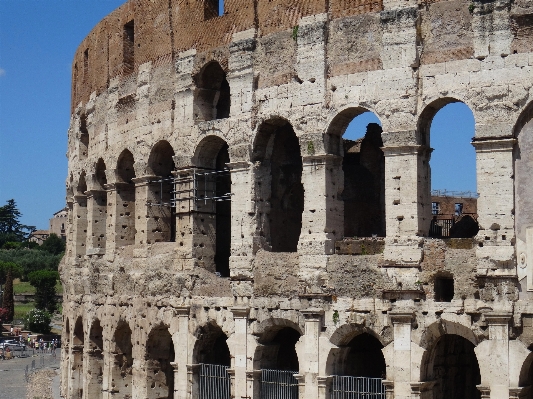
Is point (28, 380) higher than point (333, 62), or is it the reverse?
point (333, 62)

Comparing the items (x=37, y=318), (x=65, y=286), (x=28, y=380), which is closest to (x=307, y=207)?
(x=65, y=286)

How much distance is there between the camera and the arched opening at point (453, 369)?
50.6 ft

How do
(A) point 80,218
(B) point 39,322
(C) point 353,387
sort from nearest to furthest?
(C) point 353,387, (A) point 80,218, (B) point 39,322

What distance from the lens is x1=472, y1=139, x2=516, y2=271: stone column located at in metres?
14.1

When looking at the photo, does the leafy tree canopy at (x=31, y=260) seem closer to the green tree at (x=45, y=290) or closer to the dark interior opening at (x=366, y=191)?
the green tree at (x=45, y=290)

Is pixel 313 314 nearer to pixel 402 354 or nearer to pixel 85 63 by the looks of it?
pixel 402 354

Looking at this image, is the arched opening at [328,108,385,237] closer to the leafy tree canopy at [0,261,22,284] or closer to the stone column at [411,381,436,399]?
the stone column at [411,381,436,399]

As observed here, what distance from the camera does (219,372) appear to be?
17844mm

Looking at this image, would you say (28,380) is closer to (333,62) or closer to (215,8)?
(215,8)

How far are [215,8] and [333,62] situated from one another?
4211 millimetres

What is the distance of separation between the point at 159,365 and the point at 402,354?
6857 millimetres

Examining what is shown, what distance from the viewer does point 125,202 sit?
842 inches

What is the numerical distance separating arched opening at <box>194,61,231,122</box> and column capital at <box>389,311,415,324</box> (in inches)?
255

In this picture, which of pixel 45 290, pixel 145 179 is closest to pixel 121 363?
pixel 145 179
